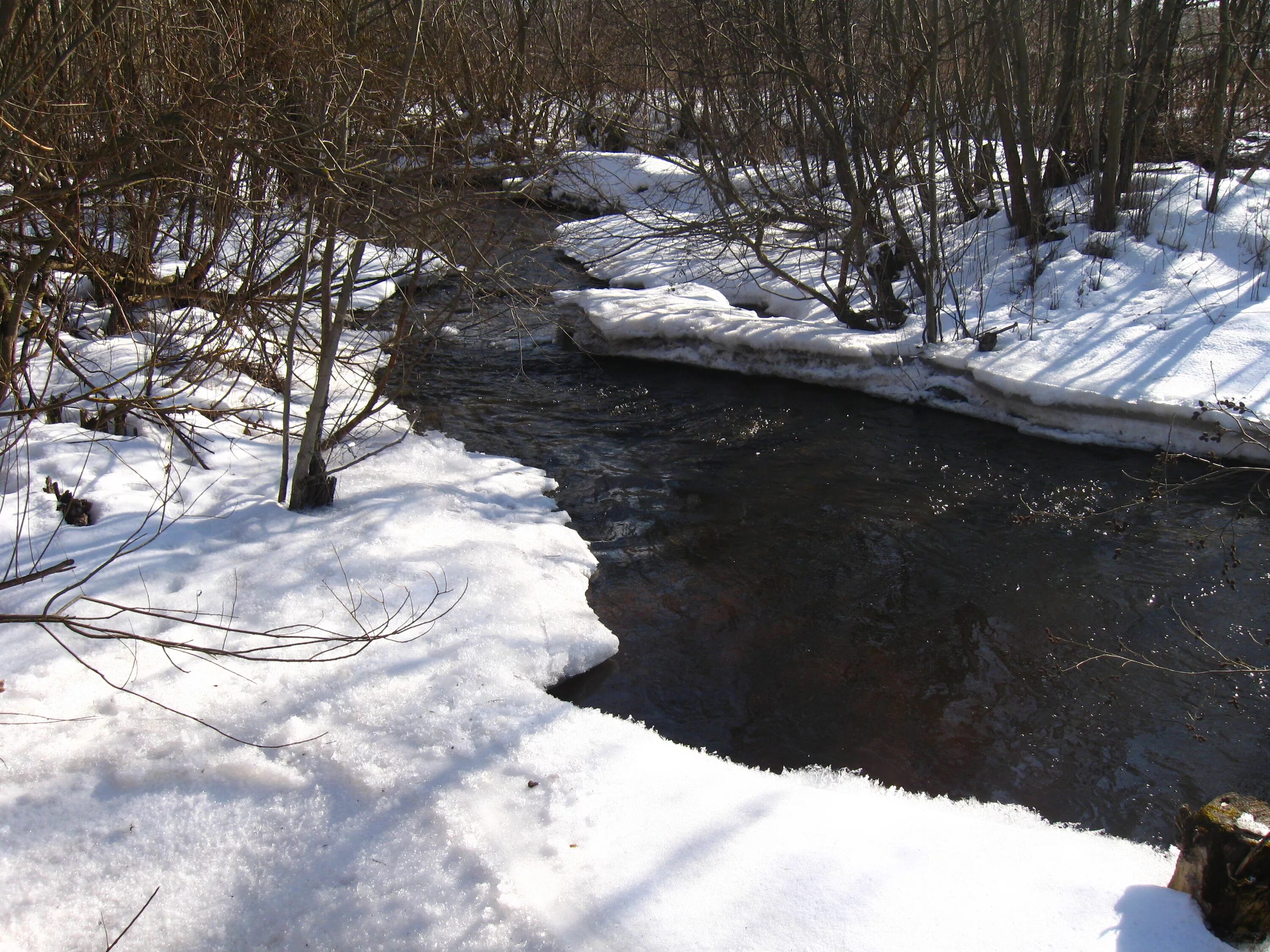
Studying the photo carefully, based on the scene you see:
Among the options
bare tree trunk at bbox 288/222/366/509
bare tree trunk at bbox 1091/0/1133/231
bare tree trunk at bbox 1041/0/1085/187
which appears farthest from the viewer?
bare tree trunk at bbox 1041/0/1085/187

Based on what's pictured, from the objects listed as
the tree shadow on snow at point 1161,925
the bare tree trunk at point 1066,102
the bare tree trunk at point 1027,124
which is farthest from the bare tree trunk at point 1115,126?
the tree shadow on snow at point 1161,925

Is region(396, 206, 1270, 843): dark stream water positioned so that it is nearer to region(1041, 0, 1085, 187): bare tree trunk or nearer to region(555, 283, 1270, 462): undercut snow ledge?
region(555, 283, 1270, 462): undercut snow ledge

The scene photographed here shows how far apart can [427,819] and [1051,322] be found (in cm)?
828

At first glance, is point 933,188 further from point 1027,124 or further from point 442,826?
point 442,826

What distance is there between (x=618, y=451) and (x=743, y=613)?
2.60 m

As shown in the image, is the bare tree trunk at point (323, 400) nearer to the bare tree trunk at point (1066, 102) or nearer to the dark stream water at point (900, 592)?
the dark stream water at point (900, 592)

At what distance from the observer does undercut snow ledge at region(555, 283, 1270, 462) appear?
24.6 ft

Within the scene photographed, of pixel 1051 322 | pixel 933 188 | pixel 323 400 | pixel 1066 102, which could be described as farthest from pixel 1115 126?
pixel 323 400

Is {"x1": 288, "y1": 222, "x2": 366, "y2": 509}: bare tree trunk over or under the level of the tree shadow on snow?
over

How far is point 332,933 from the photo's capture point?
276cm

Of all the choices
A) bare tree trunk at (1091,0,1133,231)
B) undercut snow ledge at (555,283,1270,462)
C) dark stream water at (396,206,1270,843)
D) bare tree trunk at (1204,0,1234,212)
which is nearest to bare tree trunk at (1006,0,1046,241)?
bare tree trunk at (1091,0,1133,231)

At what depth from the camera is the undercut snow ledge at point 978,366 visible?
7.50 metres

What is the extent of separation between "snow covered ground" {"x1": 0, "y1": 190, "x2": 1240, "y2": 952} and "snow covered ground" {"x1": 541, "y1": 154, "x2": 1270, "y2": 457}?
373 centimetres

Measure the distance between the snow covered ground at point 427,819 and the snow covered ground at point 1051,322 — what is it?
3733mm
